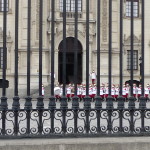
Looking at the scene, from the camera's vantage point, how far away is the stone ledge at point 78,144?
7.38m

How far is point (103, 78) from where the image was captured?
119 ft

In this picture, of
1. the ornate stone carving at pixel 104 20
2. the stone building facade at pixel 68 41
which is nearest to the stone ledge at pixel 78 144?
the stone building facade at pixel 68 41

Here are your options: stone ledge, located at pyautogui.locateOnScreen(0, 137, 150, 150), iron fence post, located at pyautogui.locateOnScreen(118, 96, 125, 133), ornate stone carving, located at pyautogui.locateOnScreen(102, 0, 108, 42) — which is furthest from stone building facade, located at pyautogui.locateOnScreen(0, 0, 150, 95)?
stone ledge, located at pyautogui.locateOnScreen(0, 137, 150, 150)

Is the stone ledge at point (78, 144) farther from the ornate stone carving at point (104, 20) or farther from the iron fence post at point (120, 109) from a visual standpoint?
the ornate stone carving at point (104, 20)

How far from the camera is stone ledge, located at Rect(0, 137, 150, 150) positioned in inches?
291

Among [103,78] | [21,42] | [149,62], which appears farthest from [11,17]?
[149,62]

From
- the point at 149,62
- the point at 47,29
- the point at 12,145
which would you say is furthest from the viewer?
the point at 149,62

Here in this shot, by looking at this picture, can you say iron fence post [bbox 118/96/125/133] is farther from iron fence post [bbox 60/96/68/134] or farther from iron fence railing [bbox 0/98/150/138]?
iron fence post [bbox 60/96/68/134]

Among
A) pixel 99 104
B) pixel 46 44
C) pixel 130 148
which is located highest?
pixel 46 44

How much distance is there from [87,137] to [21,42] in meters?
28.7

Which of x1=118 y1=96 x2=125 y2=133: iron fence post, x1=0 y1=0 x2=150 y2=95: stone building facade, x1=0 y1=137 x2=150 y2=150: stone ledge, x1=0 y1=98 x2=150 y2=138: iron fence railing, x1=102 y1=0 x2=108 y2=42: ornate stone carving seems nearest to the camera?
x1=0 y1=137 x2=150 y2=150: stone ledge

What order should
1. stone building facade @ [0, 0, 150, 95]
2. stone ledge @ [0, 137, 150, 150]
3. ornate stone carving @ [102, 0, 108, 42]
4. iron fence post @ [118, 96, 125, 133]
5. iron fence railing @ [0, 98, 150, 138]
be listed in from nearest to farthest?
stone ledge @ [0, 137, 150, 150] → iron fence railing @ [0, 98, 150, 138] → iron fence post @ [118, 96, 125, 133] → stone building facade @ [0, 0, 150, 95] → ornate stone carving @ [102, 0, 108, 42]

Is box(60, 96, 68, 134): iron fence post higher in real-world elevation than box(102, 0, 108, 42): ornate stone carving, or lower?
lower

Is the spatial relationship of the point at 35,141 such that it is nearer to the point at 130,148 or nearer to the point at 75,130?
the point at 75,130
